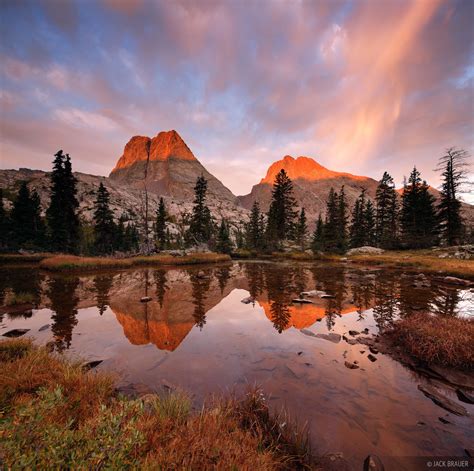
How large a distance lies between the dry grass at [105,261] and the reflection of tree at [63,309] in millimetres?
7753

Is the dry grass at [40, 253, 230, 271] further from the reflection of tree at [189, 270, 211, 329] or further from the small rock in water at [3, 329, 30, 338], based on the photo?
the small rock in water at [3, 329, 30, 338]

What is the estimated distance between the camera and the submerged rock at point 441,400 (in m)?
5.42

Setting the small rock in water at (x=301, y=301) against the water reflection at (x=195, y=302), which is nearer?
the water reflection at (x=195, y=302)

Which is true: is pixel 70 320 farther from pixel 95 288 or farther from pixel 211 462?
pixel 211 462

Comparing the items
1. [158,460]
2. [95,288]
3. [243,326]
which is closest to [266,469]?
[158,460]

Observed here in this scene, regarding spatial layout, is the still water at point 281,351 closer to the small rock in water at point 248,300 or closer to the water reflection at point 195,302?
the water reflection at point 195,302

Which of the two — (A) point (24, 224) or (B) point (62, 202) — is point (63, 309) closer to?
(B) point (62, 202)

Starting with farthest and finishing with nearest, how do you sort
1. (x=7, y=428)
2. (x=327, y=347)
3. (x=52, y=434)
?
(x=327, y=347) → (x=52, y=434) → (x=7, y=428)

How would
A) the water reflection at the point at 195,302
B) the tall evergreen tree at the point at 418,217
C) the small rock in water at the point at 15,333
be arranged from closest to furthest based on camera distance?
1. the small rock in water at the point at 15,333
2. the water reflection at the point at 195,302
3. the tall evergreen tree at the point at 418,217

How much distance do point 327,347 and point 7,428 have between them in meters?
8.98

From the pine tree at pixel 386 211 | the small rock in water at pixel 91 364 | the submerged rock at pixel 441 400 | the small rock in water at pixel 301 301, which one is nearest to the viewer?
the submerged rock at pixel 441 400

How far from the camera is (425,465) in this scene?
13.4 ft

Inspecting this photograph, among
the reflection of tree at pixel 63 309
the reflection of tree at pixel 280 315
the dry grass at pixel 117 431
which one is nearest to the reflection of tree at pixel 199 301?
the reflection of tree at pixel 280 315

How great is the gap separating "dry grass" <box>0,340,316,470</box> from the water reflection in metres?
4.21
